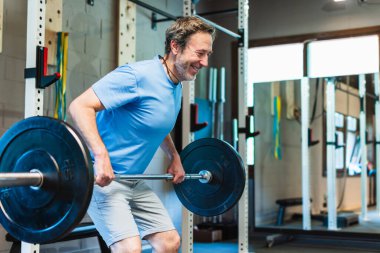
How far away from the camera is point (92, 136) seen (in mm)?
1729

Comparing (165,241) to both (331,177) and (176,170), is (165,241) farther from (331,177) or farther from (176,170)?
(331,177)

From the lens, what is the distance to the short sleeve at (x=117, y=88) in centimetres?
182

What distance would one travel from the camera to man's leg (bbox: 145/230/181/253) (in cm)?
197

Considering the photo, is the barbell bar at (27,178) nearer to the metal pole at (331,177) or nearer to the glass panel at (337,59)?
the metal pole at (331,177)

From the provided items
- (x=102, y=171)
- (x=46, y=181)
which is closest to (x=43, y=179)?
(x=46, y=181)

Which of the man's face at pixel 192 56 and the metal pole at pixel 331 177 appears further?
the metal pole at pixel 331 177

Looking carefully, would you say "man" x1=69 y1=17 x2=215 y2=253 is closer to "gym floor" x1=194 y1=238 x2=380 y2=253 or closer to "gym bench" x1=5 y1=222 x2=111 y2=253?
"gym bench" x1=5 y1=222 x2=111 y2=253

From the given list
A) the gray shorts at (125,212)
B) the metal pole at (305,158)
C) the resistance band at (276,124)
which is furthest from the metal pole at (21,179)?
the resistance band at (276,124)

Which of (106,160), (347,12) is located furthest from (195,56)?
(347,12)

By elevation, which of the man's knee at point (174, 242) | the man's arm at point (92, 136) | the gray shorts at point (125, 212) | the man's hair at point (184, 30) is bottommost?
the man's knee at point (174, 242)

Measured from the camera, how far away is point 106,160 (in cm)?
172

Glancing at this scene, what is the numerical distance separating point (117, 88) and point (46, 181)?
43 centimetres

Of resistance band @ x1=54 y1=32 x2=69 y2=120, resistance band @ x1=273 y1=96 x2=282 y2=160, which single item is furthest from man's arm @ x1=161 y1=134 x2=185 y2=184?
resistance band @ x1=273 y1=96 x2=282 y2=160

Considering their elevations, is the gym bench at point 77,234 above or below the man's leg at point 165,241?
below
